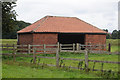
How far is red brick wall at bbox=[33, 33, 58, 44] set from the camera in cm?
2894

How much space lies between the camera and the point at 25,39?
31.2 metres

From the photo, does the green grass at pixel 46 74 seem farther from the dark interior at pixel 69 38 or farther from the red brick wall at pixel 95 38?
the dark interior at pixel 69 38

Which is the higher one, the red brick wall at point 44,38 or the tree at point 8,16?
the tree at point 8,16

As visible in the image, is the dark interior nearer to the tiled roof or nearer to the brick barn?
the brick barn

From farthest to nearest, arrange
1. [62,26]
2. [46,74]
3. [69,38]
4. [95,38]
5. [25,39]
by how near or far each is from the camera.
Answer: [69,38] < [95,38] < [62,26] < [25,39] < [46,74]

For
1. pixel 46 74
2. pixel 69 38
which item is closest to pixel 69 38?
pixel 69 38

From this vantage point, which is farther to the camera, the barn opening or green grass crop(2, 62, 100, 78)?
the barn opening

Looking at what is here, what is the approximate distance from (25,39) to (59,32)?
16.0ft

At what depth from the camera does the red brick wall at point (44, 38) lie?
94.9ft

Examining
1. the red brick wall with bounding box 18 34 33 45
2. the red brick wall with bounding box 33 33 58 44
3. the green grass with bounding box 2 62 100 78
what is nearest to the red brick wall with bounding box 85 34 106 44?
the red brick wall with bounding box 33 33 58 44

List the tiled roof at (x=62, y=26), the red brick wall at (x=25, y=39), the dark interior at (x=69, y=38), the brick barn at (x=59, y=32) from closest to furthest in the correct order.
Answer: the brick barn at (x=59, y=32) → the red brick wall at (x=25, y=39) → the tiled roof at (x=62, y=26) → the dark interior at (x=69, y=38)

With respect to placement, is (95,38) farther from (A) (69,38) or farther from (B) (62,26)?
(A) (69,38)

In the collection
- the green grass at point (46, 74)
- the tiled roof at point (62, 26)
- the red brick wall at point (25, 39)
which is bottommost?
the green grass at point (46, 74)

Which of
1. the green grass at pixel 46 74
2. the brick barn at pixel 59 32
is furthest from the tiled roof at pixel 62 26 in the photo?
the green grass at pixel 46 74
